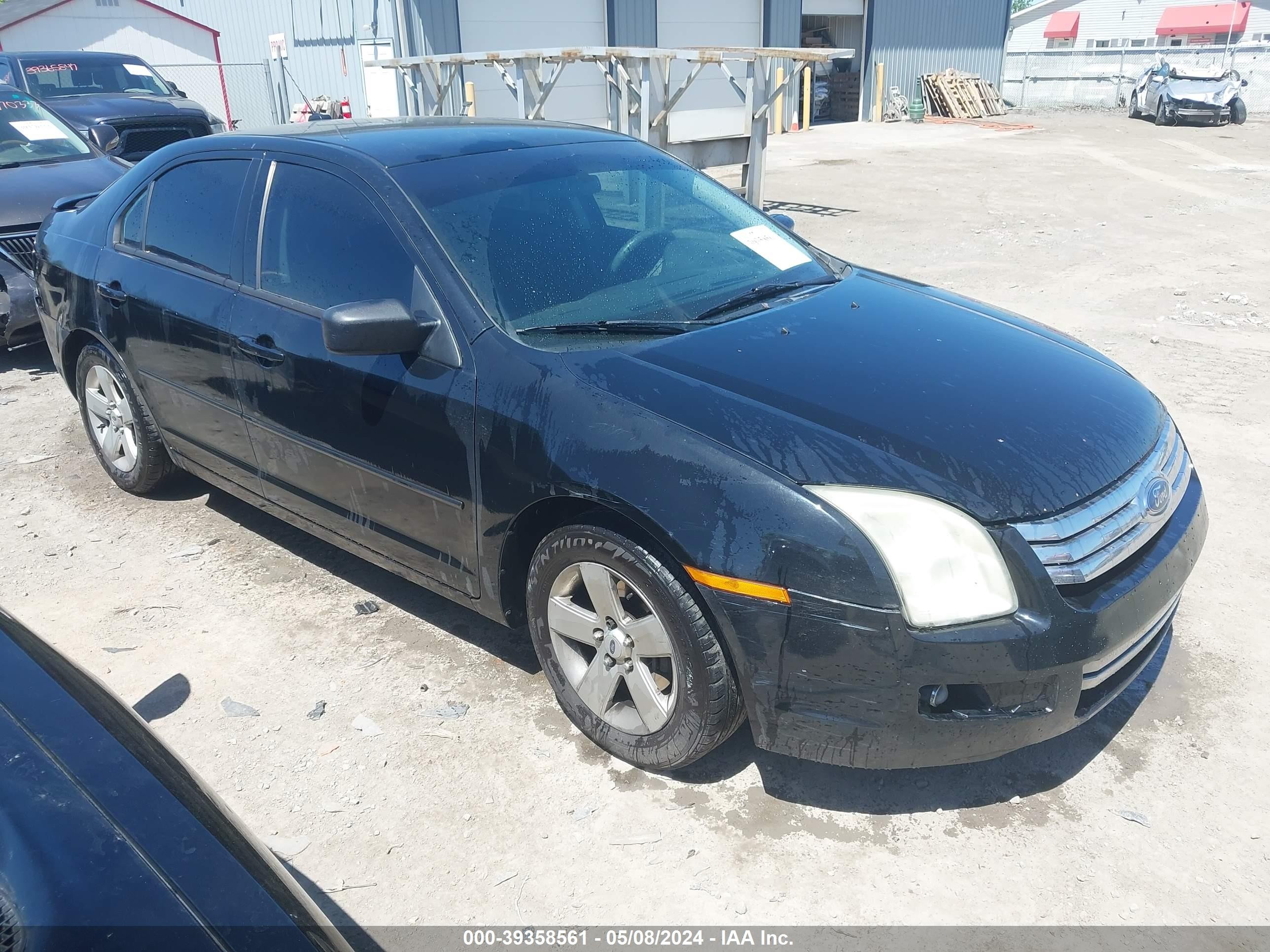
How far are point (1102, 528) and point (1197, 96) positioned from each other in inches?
1027

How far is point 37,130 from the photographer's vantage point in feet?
26.2

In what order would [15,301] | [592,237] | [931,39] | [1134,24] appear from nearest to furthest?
[592,237] < [15,301] < [931,39] < [1134,24]

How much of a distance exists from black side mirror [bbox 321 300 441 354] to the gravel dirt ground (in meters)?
1.17

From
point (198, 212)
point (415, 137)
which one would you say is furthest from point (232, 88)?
point (415, 137)

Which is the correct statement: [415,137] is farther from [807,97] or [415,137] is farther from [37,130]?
[807,97]

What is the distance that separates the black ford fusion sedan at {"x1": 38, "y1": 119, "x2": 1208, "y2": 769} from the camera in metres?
2.39

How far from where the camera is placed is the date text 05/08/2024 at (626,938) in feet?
7.75

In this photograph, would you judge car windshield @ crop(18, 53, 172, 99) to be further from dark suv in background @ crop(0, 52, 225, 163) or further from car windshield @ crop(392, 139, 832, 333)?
car windshield @ crop(392, 139, 832, 333)

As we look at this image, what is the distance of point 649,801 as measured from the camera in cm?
283

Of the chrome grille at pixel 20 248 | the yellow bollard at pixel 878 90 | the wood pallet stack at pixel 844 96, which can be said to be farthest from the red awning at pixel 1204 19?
the chrome grille at pixel 20 248

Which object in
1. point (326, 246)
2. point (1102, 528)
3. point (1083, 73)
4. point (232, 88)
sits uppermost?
point (326, 246)

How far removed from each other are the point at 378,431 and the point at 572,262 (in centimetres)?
84

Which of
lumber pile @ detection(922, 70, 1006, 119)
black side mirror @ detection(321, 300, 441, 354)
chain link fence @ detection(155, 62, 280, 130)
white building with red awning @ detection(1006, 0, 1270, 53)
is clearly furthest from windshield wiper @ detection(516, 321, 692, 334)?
white building with red awning @ detection(1006, 0, 1270, 53)

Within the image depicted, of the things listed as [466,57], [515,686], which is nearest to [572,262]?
[515,686]
